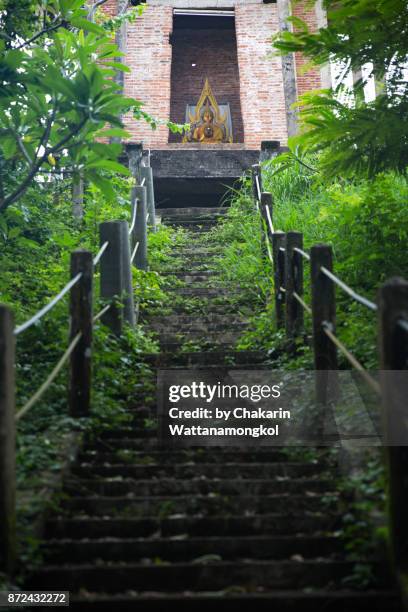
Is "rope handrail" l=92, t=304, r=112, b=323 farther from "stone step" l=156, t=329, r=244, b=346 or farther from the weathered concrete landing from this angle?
the weathered concrete landing

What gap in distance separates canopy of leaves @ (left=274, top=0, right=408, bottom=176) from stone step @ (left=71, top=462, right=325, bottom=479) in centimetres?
276

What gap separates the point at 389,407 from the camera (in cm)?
342

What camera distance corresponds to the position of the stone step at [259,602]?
319 centimetres

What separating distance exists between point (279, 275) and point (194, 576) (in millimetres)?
4208

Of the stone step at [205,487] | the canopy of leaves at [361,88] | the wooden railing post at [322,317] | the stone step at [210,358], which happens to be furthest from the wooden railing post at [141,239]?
the stone step at [205,487]

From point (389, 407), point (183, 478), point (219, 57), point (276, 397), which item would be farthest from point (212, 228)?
point (219, 57)

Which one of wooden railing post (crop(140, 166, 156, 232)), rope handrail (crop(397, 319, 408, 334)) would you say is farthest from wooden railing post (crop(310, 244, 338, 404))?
wooden railing post (crop(140, 166, 156, 232))

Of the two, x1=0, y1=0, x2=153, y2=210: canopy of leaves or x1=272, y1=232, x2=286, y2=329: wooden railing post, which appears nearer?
x1=0, y1=0, x2=153, y2=210: canopy of leaves

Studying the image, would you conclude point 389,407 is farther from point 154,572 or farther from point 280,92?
point 280,92

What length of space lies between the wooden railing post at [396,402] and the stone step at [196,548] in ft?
1.26

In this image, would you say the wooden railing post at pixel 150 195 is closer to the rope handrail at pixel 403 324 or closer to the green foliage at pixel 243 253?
the green foliage at pixel 243 253

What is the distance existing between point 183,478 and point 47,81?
9.13ft

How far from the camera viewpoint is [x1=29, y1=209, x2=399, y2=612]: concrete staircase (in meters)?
3.26

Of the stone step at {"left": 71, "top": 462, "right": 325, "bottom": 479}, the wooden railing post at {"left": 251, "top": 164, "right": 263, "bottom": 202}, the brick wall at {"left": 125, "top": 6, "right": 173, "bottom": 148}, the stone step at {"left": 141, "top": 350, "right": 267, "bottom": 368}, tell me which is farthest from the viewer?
the brick wall at {"left": 125, "top": 6, "right": 173, "bottom": 148}
